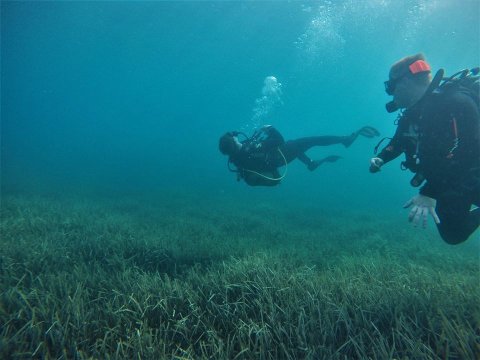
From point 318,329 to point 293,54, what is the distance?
56.0m

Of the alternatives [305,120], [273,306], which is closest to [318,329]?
[273,306]

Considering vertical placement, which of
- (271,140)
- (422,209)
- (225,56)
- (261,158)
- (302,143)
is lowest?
(422,209)

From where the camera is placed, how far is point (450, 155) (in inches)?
128

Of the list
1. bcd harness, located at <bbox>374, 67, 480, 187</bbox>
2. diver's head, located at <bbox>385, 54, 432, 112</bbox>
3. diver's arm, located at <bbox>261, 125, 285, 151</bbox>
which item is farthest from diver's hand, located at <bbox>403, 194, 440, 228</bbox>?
diver's arm, located at <bbox>261, 125, 285, 151</bbox>

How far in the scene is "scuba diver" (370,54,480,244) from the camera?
125 inches

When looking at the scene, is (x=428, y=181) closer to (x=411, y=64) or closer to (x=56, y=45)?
(x=411, y=64)

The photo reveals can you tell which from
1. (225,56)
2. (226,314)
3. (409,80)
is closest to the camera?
(226,314)

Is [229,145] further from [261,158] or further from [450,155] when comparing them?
[450,155]

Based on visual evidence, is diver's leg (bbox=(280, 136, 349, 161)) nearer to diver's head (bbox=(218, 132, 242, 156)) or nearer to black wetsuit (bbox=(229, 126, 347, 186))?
black wetsuit (bbox=(229, 126, 347, 186))

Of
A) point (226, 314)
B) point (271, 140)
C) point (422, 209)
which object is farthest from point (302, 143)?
point (226, 314)

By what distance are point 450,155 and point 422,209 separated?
77 cm

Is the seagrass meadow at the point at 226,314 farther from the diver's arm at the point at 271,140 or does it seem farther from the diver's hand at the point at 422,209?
the diver's arm at the point at 271,140

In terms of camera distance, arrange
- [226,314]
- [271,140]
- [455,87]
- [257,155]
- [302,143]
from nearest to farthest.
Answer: [226,314], [455,87], [257,155], [271,140], [302,143]

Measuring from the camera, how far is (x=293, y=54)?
50969mm
